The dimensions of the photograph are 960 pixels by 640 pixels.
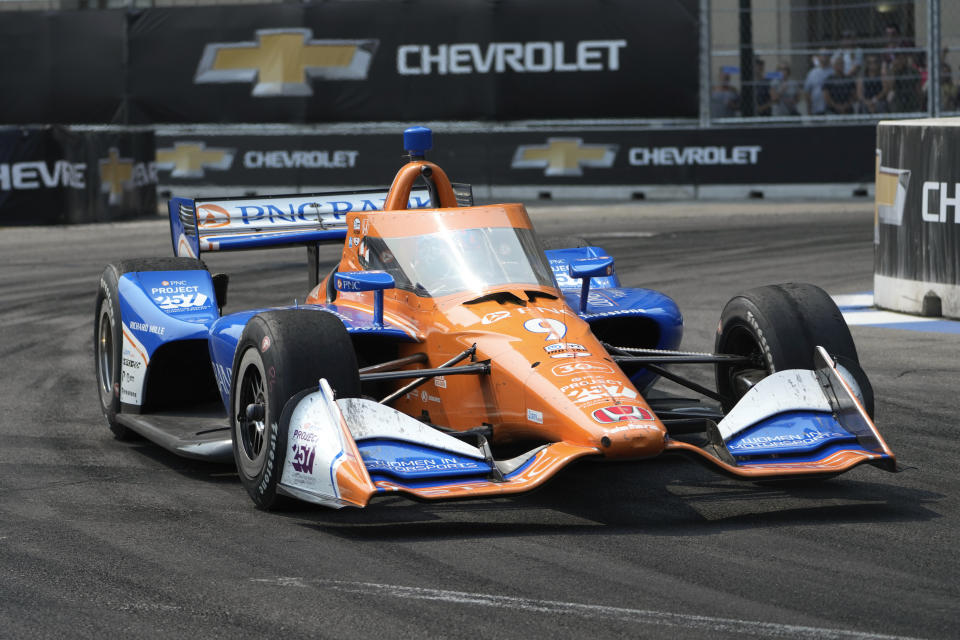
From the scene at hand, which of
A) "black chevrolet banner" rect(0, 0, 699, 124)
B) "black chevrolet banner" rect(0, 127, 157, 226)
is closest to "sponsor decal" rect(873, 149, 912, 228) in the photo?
"black chevrolet banner" rect(0, 0, 699, 124)

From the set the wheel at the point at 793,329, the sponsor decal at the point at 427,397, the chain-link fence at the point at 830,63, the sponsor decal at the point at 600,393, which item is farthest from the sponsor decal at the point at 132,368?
the chain-link fence at the point at 830,63

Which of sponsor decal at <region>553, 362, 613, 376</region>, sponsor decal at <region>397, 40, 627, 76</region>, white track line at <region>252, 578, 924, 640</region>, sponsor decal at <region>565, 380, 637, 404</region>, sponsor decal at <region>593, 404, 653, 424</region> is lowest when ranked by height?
white track line at <region>252, 578, 924, 640</region>

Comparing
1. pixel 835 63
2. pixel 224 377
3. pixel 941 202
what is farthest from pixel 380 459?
pixel 835 63

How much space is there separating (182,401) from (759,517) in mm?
3755

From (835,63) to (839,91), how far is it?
0.42 metres

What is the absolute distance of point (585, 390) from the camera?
20.7 ft

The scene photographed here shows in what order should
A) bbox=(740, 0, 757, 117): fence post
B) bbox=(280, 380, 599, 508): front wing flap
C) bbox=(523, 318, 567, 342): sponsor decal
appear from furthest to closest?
bbox=(740, 0, 757, 117): fence post, bbox=(523, 318, 567, 342): sponsor decal, bbox=(280, 380, 599, 508): front wing flap

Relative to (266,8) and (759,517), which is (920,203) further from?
(266,8)

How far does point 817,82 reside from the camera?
22219mm

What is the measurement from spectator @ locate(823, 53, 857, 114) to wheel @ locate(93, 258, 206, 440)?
15.3m

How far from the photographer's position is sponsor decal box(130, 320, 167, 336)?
8.27 m

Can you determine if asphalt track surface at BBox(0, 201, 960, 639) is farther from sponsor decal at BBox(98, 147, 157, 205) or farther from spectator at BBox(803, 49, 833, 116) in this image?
spectator at BBox(803, 49, 833, 116)

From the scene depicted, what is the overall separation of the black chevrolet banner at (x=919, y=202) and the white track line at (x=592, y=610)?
24.0ft

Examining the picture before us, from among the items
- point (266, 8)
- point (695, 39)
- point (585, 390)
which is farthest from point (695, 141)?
point (585, 390)
